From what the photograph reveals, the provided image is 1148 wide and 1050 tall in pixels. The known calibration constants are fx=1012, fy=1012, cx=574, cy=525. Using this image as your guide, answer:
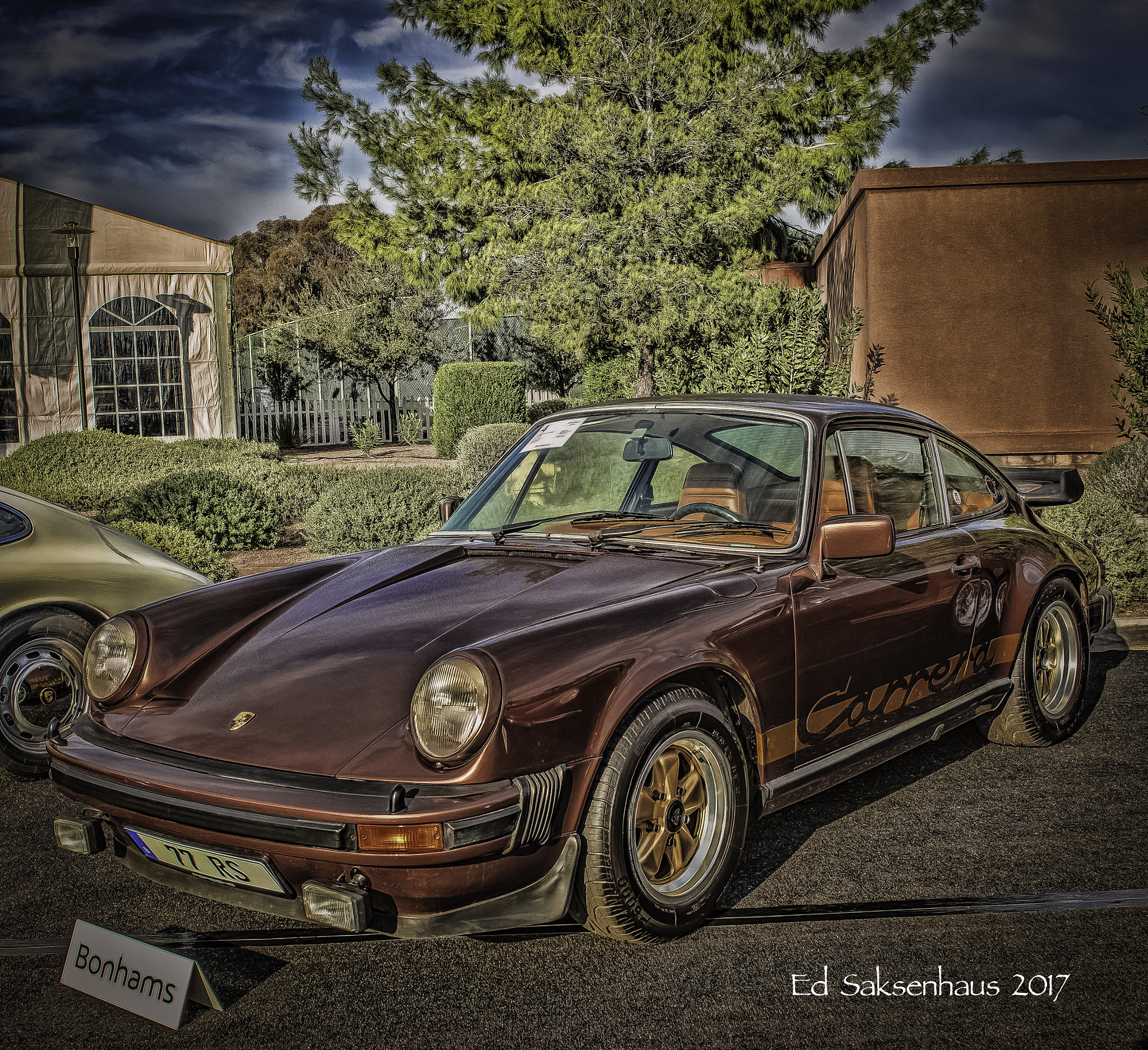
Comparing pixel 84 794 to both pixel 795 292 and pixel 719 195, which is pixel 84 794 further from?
pixel 719 195

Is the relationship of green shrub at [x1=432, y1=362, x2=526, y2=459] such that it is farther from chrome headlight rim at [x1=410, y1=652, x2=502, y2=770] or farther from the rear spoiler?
chrome headlight rim at [x1=410, y1=652, x2=502, y2=770]

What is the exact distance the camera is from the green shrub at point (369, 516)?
371 inches

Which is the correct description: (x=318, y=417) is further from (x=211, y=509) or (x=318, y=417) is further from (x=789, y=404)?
(x=789, y=404)

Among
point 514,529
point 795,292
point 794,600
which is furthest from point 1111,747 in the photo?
point 795,292

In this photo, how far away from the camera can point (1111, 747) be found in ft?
14.9

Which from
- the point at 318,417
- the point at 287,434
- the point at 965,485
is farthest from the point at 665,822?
the point at 318,417

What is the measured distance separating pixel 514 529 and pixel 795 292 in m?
7.80

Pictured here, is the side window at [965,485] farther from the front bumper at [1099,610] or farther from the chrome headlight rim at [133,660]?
the chrome headlight rim at [133,660]

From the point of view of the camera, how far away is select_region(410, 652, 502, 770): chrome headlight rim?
7.87 ft

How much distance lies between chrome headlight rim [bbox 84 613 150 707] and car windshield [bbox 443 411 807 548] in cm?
129

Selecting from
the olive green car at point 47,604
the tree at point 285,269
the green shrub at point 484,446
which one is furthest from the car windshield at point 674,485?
the tree at point 285,269

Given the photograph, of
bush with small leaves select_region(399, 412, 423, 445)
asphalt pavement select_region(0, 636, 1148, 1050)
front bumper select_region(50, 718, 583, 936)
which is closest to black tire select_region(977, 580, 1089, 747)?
asphalt pavement select_region(0, 636, 1148, 1050)

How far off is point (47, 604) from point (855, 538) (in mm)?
3400

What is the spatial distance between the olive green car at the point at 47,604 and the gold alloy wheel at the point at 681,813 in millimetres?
2544
